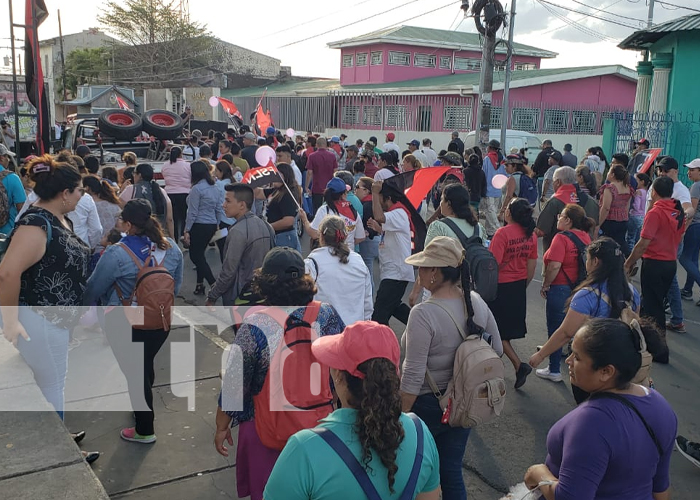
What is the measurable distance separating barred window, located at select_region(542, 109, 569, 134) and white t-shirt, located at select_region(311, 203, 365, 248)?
2326 centimetres

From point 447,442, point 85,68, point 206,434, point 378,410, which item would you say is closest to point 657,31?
point 206,434

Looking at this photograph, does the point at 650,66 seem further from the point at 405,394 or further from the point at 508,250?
the point at 405,394

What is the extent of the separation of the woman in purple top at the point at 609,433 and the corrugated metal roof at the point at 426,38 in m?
40.2

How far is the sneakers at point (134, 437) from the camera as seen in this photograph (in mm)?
4738

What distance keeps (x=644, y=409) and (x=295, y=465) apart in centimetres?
128

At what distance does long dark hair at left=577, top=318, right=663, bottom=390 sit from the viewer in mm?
2424

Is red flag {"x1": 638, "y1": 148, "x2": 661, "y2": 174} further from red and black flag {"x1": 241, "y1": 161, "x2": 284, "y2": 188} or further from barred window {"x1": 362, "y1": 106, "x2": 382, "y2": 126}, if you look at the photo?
barred window {"x1": 362, "y1": 106, "x2": 382, "y2": 126}

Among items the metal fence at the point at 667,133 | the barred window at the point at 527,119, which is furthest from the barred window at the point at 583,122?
the metal fence at the point at 667,133

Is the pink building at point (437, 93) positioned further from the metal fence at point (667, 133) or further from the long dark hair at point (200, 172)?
the long dark hair at point (200, 172)

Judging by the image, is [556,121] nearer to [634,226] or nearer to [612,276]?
[634,226]

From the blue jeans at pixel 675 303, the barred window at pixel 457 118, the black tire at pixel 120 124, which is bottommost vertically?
the blue jeans at pixel 675 303

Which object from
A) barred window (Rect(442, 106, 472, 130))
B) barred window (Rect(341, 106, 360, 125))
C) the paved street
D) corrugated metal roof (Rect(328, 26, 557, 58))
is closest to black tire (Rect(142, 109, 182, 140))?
the paved street

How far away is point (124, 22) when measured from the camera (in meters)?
54.7

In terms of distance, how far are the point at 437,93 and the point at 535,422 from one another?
81.6 feet
